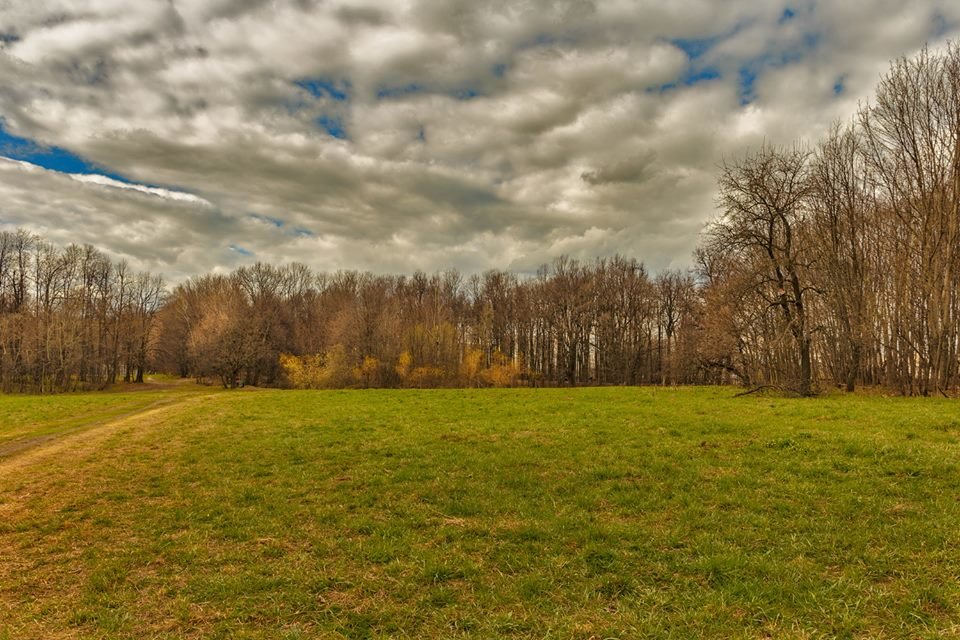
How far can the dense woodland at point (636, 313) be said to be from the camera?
26172mm

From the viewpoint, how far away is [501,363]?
233 ft

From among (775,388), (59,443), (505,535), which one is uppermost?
(775,388)

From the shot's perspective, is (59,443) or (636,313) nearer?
(59,443)

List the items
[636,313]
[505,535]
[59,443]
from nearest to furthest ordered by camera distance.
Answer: [505,535] → [59,443] → [636,313]

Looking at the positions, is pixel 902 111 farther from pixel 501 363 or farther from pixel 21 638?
pixel 501 363

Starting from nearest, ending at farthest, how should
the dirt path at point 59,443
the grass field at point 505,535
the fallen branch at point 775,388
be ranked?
the grass field at point 505,535 → the dirt path at point 59,443 → the fallen branch at point 775,388

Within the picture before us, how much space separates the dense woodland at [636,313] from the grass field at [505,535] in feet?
50.3

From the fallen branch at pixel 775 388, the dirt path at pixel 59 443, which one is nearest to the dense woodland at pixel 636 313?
the fallen branch at pixel 775 388

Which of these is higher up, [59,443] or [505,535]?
A: [505,535]

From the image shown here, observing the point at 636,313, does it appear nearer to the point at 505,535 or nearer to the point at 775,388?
the point at 775,388

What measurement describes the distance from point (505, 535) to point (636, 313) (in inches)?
2763

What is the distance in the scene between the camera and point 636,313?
241ft

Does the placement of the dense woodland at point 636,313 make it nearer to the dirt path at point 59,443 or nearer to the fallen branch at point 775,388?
the fallen branch at point 775,388

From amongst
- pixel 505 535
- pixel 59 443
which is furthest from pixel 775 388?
pixel 59 443
